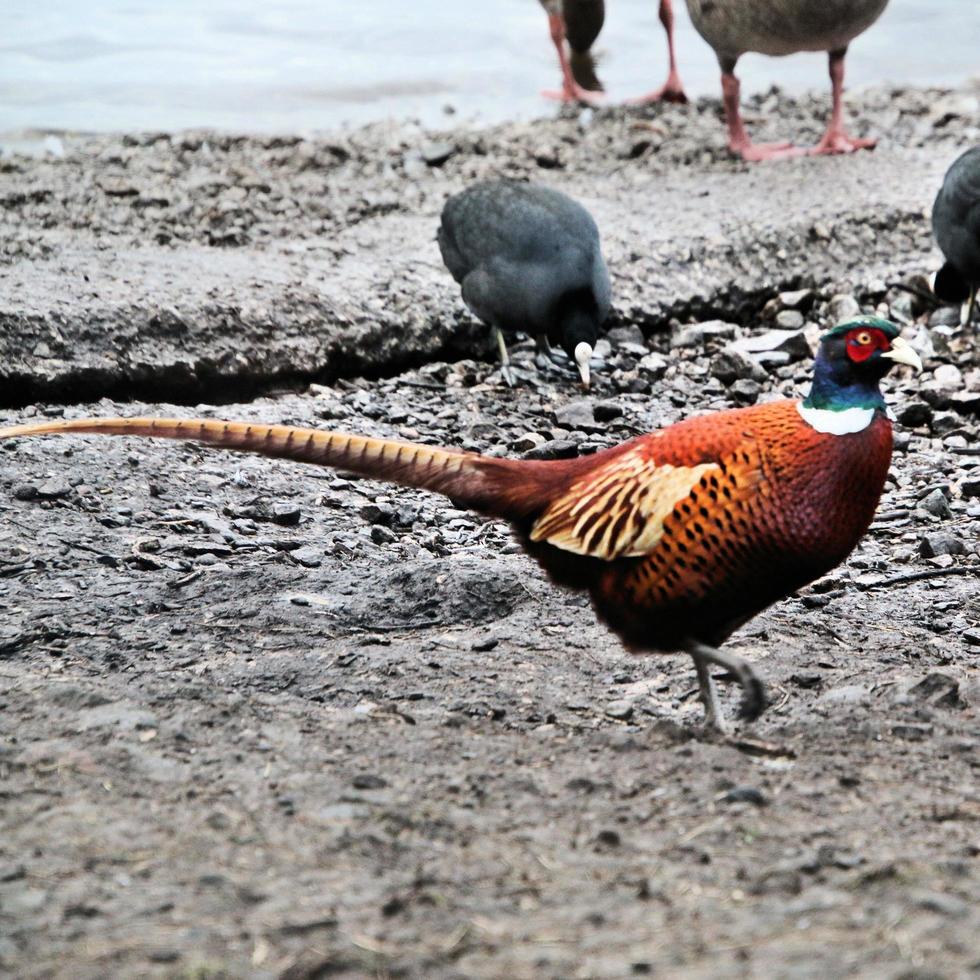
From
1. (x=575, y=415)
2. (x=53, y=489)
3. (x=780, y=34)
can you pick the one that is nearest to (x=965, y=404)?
(x=575, y=415)

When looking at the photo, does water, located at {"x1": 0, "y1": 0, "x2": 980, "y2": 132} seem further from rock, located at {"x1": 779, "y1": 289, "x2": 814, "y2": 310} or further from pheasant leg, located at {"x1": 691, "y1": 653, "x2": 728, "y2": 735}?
pheasant leg, located at {"x1": 691, "y1": 653, "x2": 728, "y2": 735}

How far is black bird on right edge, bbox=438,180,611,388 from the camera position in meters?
5.86

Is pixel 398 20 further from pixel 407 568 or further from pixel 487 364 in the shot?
pixel 407 568

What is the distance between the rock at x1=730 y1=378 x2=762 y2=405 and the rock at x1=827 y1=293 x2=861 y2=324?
31.6 inches

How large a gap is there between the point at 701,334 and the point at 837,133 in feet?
8.23

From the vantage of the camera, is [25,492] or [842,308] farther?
[842,308]

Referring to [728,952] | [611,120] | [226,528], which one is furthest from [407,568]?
[611,120]

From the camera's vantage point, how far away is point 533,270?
5.88 meters

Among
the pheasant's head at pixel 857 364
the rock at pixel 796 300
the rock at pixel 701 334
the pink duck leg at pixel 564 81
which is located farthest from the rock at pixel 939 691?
the pink duck leg at pixel 564 81

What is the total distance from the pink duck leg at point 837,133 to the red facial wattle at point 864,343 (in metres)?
5.44

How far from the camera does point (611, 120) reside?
9125 mm

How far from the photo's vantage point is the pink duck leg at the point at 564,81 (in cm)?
976

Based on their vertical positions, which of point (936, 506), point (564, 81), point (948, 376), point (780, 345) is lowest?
point (936, 506)

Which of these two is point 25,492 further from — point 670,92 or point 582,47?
point 582,47
